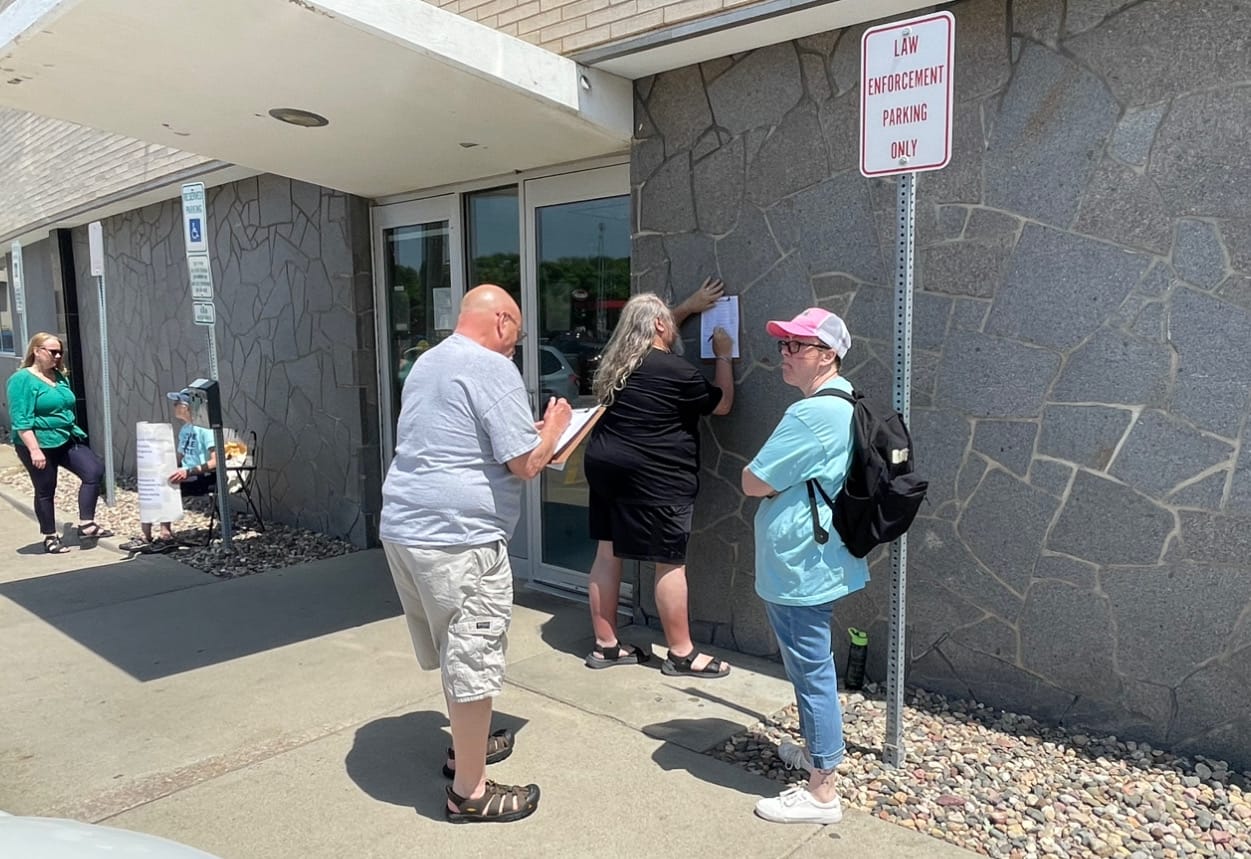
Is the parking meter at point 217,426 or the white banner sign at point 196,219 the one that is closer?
the white banner sign at point 196,219

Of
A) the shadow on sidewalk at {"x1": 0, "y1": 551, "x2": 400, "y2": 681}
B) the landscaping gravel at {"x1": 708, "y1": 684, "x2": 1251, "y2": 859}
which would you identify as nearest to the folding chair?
the shadow on sidewalk at {"x1": 0, "y1": 551, "x2": 400, "y2": 681}

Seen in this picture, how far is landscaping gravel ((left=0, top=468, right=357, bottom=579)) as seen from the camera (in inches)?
274

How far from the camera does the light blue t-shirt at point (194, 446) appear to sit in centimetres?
752

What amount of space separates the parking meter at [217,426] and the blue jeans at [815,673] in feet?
17.6

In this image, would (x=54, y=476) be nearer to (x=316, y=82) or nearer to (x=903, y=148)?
(x=316, y=82)

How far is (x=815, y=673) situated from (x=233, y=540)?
5994mm

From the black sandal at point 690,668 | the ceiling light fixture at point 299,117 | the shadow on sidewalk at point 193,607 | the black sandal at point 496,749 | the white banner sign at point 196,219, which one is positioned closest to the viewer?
the black sandal at point 496,749

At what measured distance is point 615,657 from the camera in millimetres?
4664

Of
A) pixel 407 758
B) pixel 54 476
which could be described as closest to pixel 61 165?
pixel 54 476

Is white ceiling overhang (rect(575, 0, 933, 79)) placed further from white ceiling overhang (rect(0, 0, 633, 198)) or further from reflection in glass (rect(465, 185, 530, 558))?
reflection in glass (rect(465, 185, 530, 558))

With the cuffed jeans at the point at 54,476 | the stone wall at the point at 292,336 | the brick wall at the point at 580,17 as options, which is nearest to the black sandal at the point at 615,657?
the brick wall at the point at 580,17

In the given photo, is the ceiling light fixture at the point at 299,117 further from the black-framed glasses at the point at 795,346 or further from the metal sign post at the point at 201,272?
the black-framed glasses at the point at 795,346

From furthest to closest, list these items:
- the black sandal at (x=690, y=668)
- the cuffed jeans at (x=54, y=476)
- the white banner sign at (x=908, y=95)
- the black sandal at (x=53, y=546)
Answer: the black sandal at (x=53, y=546) → the cuffed jeans at (x=54, y=476) → the black sandal at (x=690, y=668) → the white banner sign at (x=908, y=95)

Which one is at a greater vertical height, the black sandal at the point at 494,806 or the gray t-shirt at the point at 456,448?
the gray t-shirt at the point at 456,448
